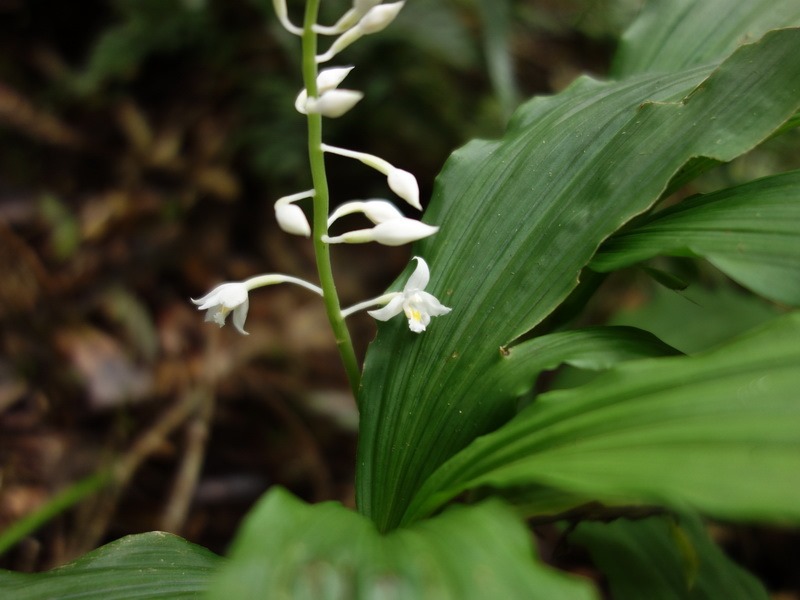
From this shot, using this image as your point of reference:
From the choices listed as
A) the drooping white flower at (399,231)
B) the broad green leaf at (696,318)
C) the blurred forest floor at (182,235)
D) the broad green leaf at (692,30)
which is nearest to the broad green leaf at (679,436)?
the drooping white flower at (399,231)

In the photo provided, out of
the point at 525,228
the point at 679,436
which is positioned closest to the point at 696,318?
the point at 525,228

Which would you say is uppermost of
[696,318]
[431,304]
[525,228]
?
[525,228]

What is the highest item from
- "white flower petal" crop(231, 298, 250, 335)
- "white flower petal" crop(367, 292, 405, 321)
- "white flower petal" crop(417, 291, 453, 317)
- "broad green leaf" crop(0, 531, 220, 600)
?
"white flower petal" crop(417, 291, 453, 317)

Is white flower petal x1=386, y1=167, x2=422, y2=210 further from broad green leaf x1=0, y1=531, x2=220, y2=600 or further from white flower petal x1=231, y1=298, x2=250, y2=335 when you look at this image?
broad green leaf x1=0, y1=531, x2=220, y2=600

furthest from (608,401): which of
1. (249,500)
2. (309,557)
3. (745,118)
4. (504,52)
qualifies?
(504,52)

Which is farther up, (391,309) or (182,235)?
(391,309)

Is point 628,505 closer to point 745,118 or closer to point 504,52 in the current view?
point 745,118

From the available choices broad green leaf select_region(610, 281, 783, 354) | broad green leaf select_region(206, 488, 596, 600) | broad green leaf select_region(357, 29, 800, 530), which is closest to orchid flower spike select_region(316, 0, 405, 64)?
broad green leaf select_region(357, 29, 800, 530)

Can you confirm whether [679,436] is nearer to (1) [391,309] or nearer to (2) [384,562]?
(2) [384,562]
